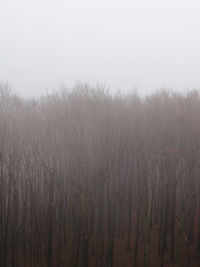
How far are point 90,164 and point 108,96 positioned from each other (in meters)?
4.80

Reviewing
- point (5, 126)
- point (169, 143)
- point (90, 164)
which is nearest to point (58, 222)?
point (90, 164)

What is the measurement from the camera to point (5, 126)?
42.7 feet

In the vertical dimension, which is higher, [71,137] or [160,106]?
[160,106]

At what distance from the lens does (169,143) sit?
14.1 m

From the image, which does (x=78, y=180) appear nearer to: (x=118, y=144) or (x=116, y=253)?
(x=118, y=144)

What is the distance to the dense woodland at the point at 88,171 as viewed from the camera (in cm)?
1354

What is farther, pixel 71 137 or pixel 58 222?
pixel 58 222

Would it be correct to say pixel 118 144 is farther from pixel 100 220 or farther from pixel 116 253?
pixel 116 253

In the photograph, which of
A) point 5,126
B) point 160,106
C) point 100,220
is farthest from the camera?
point 160,106

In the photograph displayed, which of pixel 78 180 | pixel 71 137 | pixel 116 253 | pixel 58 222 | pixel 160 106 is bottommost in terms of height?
pixel 116 253

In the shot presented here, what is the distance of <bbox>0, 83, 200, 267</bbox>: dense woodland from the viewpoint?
533 inches

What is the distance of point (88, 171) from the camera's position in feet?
45.3

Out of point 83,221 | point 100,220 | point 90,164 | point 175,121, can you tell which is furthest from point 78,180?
point 175,121

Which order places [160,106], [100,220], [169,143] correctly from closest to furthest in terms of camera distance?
[169,143]
[100,220]
[160,106]
